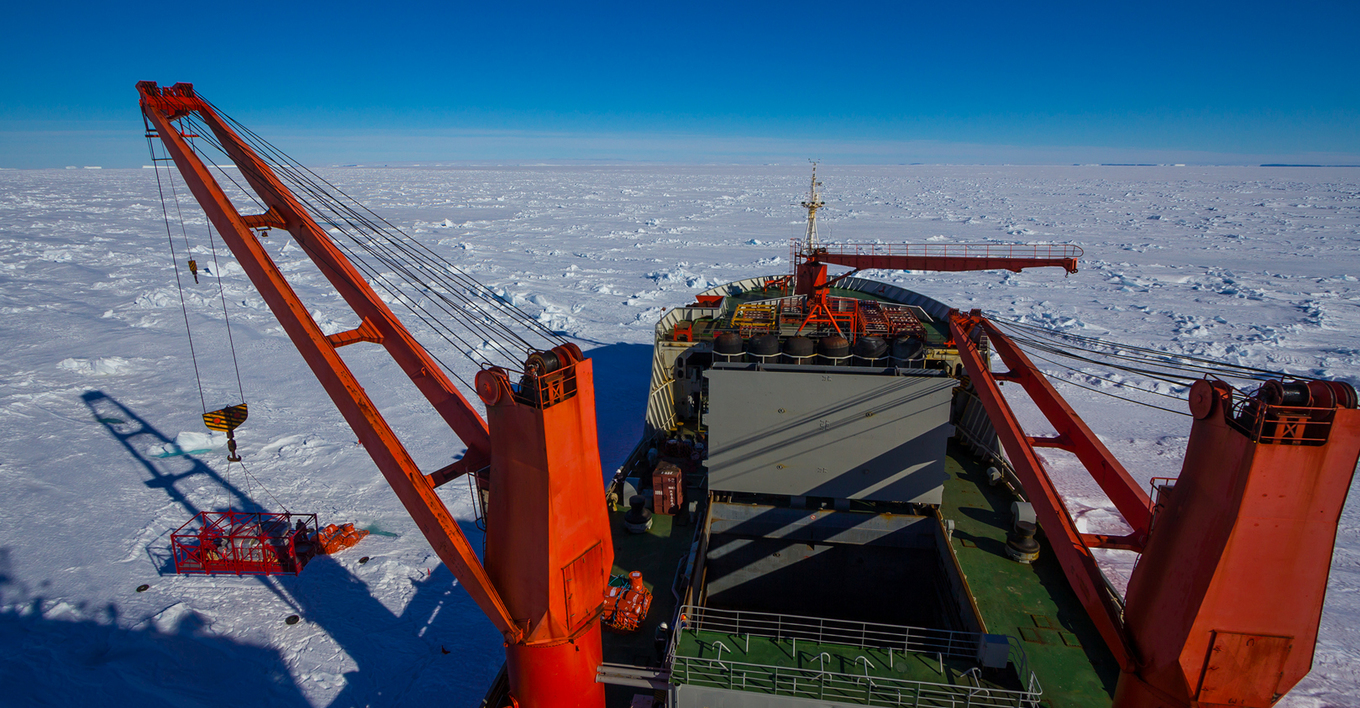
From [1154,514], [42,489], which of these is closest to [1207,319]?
[1154,514]

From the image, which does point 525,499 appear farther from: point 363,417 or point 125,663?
point 125,663

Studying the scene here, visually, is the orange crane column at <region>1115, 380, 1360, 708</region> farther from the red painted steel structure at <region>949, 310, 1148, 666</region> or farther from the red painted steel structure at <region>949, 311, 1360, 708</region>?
the red painted steel structure at <region>949, 310, 1148, 666</region>

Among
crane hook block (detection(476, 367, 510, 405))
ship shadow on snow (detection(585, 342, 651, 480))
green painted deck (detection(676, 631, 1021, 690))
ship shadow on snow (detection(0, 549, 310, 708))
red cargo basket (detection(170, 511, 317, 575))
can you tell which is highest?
crane hook block (detection(476, 367, 510, 405))

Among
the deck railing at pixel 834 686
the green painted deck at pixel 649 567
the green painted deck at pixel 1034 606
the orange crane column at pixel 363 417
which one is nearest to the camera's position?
the deck railing at pixel 834 686

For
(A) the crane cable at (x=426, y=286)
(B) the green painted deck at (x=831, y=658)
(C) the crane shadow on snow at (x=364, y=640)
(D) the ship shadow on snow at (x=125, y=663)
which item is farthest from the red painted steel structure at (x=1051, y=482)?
(D) the ship shadow on snow at (x=125, y=663)

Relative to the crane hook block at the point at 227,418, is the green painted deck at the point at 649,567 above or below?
below

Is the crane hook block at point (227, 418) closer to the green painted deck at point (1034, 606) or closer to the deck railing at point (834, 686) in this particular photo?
the deck railing at point (834, 686)

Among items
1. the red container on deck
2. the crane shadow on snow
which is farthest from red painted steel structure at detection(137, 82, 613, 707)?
the red container on deck

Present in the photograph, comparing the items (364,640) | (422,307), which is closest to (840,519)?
(364,640)
